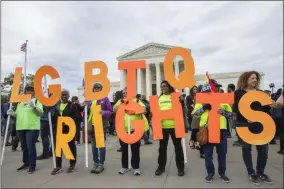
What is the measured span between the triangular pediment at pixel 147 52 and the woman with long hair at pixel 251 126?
54.8m

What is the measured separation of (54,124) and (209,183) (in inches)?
169

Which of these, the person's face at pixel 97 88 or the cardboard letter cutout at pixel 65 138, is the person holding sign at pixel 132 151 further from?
the cardboard letter cutout at pixel 65 138

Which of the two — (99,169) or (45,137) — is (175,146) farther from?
(45,137)

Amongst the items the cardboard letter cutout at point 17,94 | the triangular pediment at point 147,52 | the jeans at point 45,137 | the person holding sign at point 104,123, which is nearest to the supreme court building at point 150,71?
the triangular pediment at point 147,52

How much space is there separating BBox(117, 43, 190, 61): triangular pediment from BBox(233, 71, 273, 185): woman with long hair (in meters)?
54.8

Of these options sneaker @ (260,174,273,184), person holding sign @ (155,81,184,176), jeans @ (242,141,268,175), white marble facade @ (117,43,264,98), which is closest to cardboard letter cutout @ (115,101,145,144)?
person holding sign @ (155,81,184,176)

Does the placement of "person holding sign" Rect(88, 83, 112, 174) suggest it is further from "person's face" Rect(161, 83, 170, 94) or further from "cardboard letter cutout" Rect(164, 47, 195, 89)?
"cardboard letter cutout" Rect(164, 47, 195, 89)

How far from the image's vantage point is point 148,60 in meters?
58.7

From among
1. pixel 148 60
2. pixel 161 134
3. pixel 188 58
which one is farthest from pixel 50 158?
pixel 148 60

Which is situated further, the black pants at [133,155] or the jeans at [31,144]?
the jeans at [31,144]

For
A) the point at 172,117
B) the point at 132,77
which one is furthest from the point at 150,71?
the point at 172,117

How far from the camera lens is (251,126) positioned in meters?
4.05

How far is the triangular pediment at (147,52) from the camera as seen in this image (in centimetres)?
5858

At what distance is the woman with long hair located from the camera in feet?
13.0
